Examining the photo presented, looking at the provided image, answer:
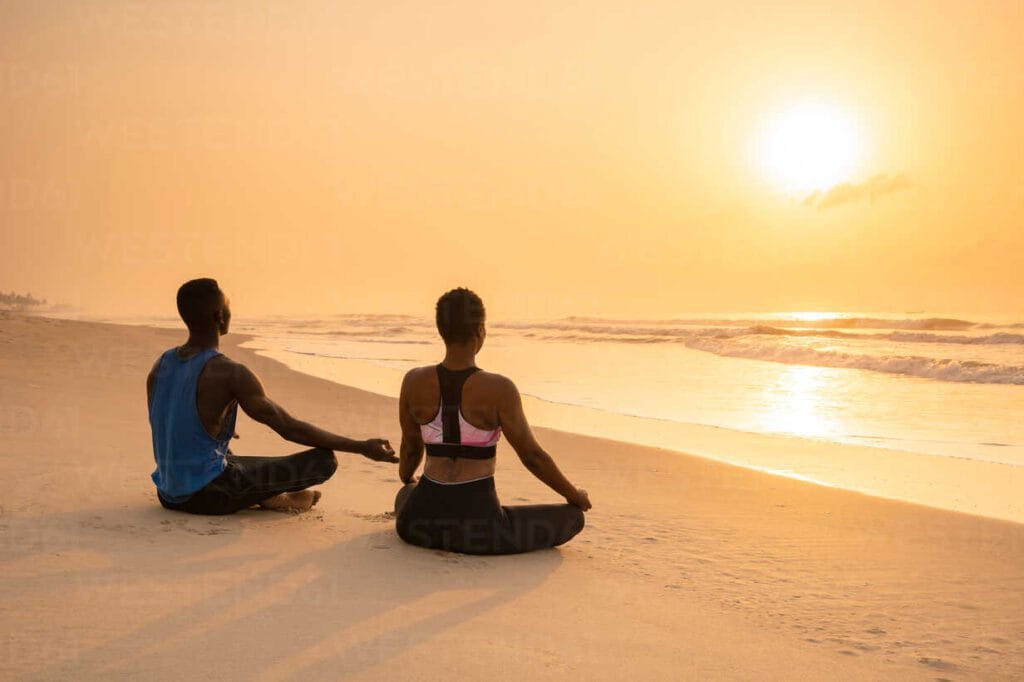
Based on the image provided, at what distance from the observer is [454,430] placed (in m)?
4.52

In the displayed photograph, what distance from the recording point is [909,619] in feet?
13.4

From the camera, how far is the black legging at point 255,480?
5.00 meters

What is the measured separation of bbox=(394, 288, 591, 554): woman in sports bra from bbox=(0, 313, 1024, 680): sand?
0.45ft

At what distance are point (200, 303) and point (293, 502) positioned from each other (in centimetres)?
140

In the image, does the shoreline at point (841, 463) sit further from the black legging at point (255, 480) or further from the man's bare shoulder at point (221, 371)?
the man's bare shoulder at point (221, 371)

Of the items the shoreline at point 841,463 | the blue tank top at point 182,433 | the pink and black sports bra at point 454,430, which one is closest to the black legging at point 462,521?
the pink and black sports bra at point 454,430

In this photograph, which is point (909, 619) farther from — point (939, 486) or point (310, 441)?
point (939, 486)

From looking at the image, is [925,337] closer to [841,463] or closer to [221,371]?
[841,463]

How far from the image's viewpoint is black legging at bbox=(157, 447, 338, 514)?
500 centimetres

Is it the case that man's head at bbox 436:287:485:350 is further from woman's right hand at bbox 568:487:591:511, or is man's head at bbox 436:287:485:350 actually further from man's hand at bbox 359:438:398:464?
woman's right hand at bbox 568:487:591:511

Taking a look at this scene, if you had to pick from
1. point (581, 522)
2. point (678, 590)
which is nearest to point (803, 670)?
point (678, 590)

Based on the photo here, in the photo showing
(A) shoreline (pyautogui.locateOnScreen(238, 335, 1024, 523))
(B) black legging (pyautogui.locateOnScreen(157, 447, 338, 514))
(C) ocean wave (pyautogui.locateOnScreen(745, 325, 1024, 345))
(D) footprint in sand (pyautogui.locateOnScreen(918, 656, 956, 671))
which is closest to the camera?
(D) footprint in sand (pyautogui.locateOnScreen(918, 656, 956, 671))

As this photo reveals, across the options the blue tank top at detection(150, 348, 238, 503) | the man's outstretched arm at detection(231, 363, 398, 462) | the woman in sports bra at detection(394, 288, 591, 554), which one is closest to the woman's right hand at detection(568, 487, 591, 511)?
the woman in sports bra at detection(394, 288, 591, 554)

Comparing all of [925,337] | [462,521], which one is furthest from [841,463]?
[925,337]
